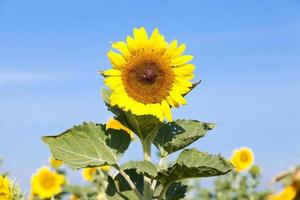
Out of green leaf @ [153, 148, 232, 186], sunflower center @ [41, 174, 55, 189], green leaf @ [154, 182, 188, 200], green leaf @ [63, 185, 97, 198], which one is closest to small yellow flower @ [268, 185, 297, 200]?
green leaf @ [153, 148, 232, 186]

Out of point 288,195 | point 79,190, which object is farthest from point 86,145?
point 79,190

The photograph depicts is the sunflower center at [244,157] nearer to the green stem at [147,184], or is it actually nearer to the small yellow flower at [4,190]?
the green stem at [147,184]

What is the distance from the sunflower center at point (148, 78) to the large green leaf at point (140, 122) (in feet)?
0.29

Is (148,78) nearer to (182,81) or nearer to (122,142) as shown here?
(182,81)

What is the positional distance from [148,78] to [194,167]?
48cm

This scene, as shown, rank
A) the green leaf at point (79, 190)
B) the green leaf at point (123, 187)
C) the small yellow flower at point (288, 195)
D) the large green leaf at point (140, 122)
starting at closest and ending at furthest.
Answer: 1. the small yellow flower at point (288, 195)
2. the large green leaf at point (140, 122)
3. the green leaf at point (123, 187)
4. the green leaf at point (79, 190)

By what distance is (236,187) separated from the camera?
6.66m

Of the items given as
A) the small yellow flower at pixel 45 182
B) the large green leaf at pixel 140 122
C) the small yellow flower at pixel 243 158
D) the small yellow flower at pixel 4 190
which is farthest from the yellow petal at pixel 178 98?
the small yellow flower at pixel 243 158

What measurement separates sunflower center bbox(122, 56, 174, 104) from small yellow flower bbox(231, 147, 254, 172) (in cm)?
432

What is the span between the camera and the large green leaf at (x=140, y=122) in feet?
7.59

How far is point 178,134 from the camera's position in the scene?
94.3 inches

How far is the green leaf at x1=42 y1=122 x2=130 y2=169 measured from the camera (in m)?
2.35

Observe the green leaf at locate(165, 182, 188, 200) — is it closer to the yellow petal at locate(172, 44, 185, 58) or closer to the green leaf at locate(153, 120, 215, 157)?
the green leaf at locate(153, 120, 215, 157)

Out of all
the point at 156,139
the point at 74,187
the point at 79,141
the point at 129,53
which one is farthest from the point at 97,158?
the point at 74,187
